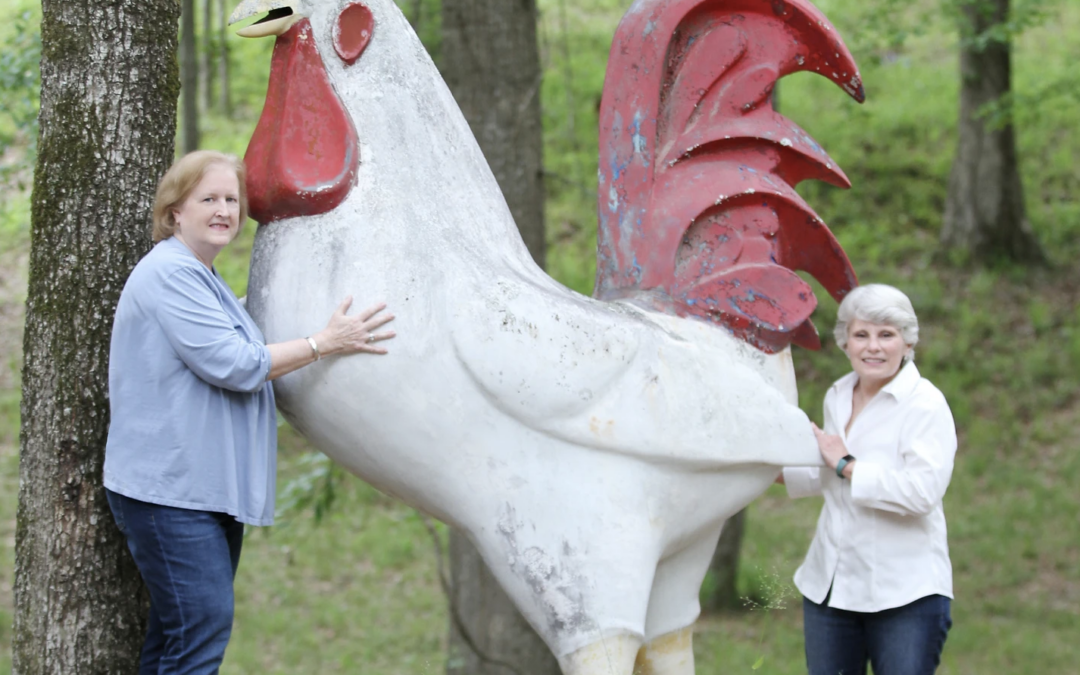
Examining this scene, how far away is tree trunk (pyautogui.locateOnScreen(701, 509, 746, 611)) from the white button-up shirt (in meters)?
3.08

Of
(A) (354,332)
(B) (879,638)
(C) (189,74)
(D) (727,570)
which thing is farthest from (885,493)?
(C) (189,74)

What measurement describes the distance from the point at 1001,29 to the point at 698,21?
4625 mm

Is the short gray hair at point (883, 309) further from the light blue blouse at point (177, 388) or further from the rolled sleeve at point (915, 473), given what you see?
the light blue blouse at point (177, 388)

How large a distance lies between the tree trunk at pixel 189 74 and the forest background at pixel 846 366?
64cm

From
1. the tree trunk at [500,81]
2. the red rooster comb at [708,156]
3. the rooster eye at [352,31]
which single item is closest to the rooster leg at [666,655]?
the red rooster comb at [708,156]

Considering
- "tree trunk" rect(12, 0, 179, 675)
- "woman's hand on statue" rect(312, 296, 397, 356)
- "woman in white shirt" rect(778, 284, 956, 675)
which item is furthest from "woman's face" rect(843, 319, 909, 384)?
"tree trunk" rect(12, 0, 179, 675)

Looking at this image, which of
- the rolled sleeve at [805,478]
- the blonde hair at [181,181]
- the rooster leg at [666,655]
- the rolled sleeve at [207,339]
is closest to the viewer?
the rolled sleeve at [207,339]

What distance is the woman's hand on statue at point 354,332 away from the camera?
2.24 metres

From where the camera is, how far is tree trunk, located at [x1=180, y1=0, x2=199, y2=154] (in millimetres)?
4738

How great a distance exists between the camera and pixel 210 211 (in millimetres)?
2295

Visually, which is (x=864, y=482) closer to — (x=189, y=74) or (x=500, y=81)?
(x=500, y=81)

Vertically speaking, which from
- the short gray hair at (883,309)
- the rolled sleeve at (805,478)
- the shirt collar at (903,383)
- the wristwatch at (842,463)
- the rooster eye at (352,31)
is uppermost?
the rooster eye at (352,31)

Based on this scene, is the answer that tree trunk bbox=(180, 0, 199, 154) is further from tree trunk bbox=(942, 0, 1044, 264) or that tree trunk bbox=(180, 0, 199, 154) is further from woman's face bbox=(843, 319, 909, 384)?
tree trunk bbox=(942, 0, 1044, 264)

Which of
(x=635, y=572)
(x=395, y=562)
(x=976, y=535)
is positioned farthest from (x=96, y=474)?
(x=976, y=535)
